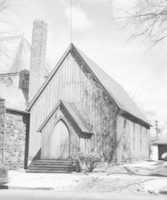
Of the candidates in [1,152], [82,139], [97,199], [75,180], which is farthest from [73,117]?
[97,199]

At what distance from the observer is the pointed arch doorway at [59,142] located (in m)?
25.8

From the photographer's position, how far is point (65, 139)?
2589 cm

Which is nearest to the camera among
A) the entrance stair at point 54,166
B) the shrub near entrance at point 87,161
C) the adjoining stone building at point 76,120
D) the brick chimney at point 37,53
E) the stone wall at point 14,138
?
the shrub near entrance at point 87,161

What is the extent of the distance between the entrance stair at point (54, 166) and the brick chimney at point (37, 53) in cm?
1017

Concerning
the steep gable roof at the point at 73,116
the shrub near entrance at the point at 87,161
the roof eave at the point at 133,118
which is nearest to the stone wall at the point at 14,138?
the steep gable roof at the point at 73,116

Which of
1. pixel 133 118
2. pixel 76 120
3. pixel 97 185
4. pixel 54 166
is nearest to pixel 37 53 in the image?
pixel 133 118

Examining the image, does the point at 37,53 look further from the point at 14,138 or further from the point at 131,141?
the point at 131,141

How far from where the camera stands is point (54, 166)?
987 inches

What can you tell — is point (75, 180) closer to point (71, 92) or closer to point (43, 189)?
point (43, 189)

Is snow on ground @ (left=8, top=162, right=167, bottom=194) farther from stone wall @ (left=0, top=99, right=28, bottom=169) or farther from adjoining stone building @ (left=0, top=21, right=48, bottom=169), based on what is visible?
stone wall @ (left=0, top=99, right=28, bottom=169)

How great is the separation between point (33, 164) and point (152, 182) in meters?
11.9

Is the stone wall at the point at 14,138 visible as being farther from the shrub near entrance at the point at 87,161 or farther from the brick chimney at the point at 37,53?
the shrub near entrance at the point at 87,161

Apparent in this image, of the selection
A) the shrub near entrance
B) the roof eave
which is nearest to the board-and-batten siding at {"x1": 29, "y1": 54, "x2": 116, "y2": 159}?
the roof eave

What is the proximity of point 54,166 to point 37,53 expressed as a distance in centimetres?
1259
